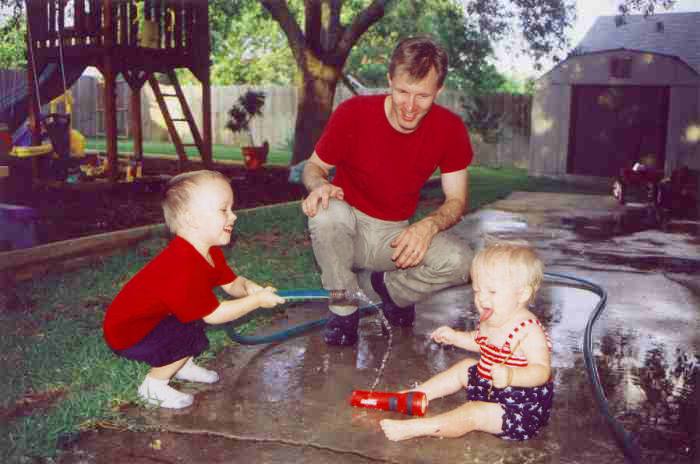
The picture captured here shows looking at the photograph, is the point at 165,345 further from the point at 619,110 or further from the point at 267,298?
the point at 619,110

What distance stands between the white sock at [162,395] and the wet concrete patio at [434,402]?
46 mm

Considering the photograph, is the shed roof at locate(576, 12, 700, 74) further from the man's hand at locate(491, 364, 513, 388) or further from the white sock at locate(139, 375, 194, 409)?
the white sock at locate(139, 375, 194, 409)

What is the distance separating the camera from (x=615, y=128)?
547 inches

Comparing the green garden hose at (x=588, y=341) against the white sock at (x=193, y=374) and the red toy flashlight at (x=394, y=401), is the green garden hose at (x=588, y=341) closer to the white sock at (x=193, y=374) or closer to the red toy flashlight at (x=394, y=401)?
the white sock at (x=193, y=374)

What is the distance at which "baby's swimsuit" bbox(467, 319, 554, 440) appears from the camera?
241 centimetres

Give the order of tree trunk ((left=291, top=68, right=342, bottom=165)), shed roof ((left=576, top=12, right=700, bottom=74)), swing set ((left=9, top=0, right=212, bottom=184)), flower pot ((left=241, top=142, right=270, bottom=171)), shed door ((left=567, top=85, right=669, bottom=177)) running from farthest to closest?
1. shed roof ((left=576, top=12, right=700, bottom=74))
2. shed door ((left=567, top=85, right=669, bottom=177))
3. tree trunk ((left=291, top=68, right=342, bottom=165))
4. flower pot ((left=241, top=142, right=270, bottom=171))
5. swing set ((left=9, top=0, right=212, bottom=184))

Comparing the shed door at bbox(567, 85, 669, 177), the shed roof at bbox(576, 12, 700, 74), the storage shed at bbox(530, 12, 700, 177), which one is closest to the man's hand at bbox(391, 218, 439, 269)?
the storage shed at bbox(530, 12, 700, 177)

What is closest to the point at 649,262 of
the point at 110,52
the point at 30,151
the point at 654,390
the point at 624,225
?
the point at 624,225

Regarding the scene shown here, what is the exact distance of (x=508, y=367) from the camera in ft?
7.74

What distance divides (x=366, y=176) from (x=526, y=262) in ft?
4.46

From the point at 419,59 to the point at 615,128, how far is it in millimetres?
11814

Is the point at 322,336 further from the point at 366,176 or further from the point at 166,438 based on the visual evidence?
the point at 166,438

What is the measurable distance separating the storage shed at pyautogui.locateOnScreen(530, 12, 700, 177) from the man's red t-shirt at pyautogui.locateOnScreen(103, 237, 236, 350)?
1210 centimetres

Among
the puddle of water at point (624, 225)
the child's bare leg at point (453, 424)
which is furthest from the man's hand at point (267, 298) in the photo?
the puddle of water at point (624, 225)
